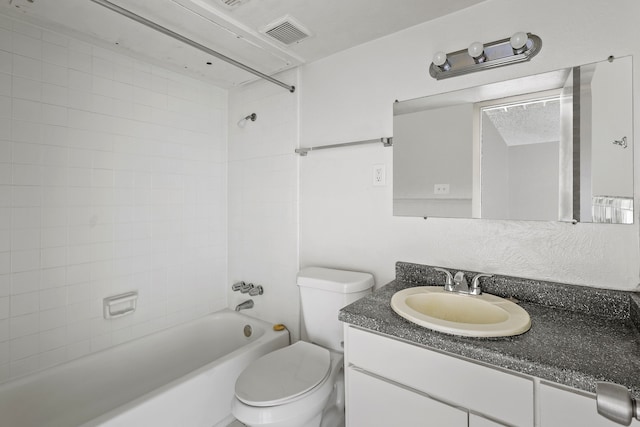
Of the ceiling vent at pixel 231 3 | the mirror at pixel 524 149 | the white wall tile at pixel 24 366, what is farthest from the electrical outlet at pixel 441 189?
the white wall tile at pixel 24 366

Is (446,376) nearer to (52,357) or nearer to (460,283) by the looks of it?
(460,283)

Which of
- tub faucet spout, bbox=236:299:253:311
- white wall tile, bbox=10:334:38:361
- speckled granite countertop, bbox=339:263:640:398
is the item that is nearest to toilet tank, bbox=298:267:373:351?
speckled granite countertop, bbox=339:263:640:398

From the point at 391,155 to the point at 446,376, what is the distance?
1110 millimetres

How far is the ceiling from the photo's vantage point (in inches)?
54.9

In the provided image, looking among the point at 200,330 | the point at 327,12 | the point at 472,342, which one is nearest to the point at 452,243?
the point at 472,342

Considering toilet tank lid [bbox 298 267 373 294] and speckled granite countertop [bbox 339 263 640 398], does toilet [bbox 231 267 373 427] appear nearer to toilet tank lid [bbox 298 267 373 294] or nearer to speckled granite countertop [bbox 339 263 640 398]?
toilet tank lid [bbox 298 267 373 294]

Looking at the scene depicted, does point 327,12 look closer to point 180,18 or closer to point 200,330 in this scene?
point 180,18

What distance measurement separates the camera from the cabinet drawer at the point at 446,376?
84cm

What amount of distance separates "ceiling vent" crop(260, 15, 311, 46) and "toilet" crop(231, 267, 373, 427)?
135 centimetres

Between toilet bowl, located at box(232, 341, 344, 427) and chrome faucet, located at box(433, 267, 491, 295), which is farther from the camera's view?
chrome faucet, located at box(433, 267, 491, 295)

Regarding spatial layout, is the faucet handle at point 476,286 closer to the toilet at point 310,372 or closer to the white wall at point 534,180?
the white wall at point 534,180

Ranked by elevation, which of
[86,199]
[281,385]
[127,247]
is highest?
[86,199]

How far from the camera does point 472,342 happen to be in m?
0.92

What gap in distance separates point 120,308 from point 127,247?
38 centimetres
